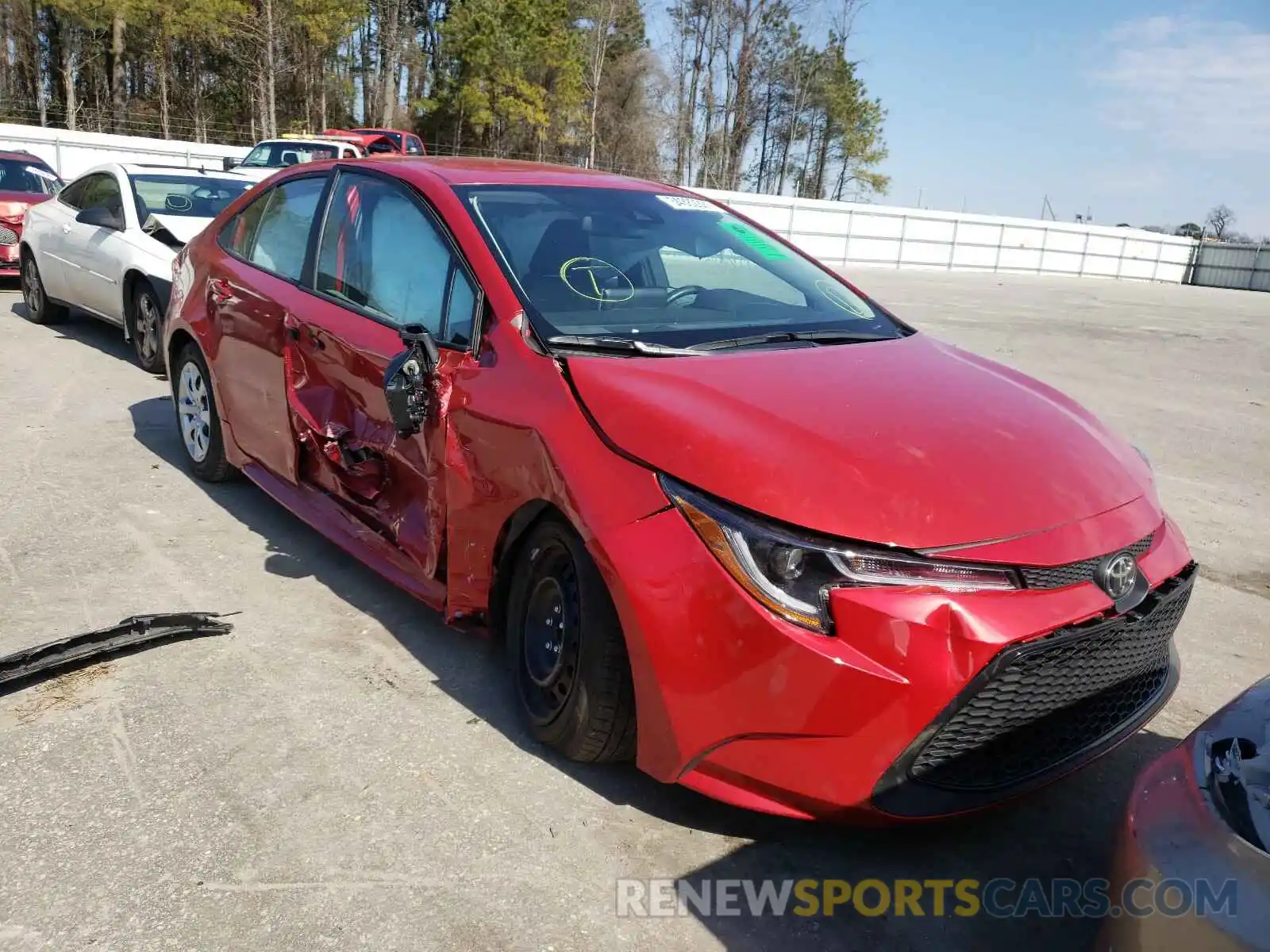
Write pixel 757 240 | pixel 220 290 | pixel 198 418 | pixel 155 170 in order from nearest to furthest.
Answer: pixel 757 240
pixel 220 290
pixel 198 418
pixel 155 170

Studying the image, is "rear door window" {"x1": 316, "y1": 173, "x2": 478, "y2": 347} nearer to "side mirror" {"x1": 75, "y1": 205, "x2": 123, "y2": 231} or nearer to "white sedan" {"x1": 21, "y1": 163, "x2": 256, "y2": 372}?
"white sedan" {"x1": 21, "y1": 163, "x2": 256, "y2": 372}

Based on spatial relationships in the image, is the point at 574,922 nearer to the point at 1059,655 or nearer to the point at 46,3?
the point at 1059,655

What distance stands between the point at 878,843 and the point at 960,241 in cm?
3492

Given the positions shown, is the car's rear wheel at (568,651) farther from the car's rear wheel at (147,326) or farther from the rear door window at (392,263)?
the car's rear wheel at (147,326)

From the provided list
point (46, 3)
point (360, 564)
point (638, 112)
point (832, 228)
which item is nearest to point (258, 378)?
point (360, 564)

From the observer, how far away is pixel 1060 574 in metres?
2.30

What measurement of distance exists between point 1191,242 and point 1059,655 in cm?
4520

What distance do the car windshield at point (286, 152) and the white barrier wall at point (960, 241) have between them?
1358 cm

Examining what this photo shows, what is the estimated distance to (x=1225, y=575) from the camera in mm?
4758

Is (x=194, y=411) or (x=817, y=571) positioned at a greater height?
(x=817, y=571)

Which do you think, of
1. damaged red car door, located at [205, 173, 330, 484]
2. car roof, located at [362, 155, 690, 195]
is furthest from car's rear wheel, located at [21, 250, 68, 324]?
car roof, located at [362, 155, 690, 195]

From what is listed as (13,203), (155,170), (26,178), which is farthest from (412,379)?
(26,178)

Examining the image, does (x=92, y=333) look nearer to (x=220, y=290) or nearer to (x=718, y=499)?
(x=220, y=290)
